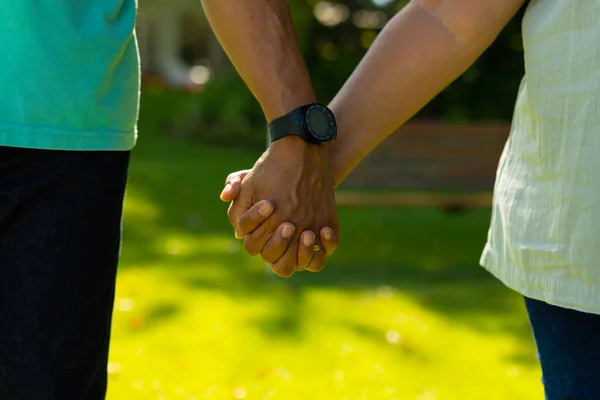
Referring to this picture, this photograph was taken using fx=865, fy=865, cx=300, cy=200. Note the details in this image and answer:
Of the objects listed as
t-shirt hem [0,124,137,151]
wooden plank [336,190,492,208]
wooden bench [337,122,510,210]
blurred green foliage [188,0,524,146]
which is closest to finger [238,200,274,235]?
t-shirt hem [0,124,137,151]

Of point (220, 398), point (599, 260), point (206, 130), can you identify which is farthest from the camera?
point (206, 130)

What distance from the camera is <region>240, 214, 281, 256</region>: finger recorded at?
1681 millimetres

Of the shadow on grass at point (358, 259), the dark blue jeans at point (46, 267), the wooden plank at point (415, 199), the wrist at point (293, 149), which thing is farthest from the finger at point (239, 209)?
the wooden plank at point (415, 199)

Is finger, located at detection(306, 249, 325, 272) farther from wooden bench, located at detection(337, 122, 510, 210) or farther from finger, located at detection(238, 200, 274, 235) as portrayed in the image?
wooden bench, located at detection(337, 122, 510, 210)

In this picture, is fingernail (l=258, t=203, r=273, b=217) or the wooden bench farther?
the wooden bench

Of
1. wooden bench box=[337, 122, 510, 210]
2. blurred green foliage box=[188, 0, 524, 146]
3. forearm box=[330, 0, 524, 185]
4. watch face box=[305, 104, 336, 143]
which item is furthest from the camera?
blurred green foliage box=[188, 0, 524, 146]

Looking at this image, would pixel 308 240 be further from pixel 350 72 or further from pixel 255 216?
pixel 350 72

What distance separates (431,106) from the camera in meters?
11.7

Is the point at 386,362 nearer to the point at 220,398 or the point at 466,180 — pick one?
the point at 220,398

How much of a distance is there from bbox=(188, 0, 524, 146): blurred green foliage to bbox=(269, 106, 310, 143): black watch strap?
27.8 feet

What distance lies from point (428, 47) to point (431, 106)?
402 inches

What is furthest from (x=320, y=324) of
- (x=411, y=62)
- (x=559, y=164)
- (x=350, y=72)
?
(x=350, y=72)

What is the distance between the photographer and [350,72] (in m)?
12.0

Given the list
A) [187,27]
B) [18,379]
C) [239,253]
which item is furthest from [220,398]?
[187,27]
